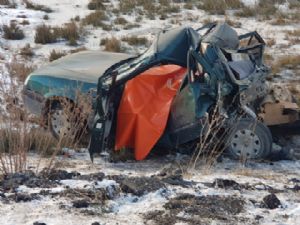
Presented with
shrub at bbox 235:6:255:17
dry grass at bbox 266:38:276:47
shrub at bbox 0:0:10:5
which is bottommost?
dry grass at bbox 266:38:276:47

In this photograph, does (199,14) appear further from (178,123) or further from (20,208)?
(20,208)

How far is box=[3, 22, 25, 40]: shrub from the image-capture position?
13.4 m

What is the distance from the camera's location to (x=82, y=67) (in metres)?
8.05

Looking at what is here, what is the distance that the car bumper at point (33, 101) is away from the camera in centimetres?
766

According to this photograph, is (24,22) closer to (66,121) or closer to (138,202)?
(66,121)

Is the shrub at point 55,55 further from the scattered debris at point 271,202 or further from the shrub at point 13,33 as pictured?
the scattered debris at point 271,202

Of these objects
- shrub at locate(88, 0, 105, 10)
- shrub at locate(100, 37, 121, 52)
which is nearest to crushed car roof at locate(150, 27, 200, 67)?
shrub at locate(100, 37, 121, 52)

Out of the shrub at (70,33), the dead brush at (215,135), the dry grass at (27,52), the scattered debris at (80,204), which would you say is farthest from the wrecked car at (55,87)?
the shrub at (70,33)

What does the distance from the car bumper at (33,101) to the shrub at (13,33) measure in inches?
235

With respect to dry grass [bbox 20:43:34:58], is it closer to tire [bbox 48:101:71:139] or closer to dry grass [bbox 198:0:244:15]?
tire [bbox 48:101:71:139]

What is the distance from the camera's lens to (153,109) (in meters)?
6.92

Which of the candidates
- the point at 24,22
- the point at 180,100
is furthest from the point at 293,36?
the point at 180,100

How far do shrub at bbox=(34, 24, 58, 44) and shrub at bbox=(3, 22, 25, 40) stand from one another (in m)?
0.39

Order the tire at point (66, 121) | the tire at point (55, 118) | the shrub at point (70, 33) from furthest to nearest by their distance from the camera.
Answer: the shrub at point (70, 33) → the tire at point (55, 118) → the tire at point (66, 121)
